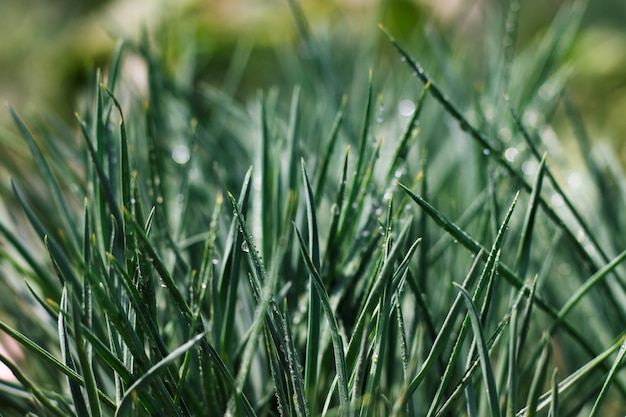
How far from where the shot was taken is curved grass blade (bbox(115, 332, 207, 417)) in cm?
18

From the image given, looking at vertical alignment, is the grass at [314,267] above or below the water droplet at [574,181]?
above

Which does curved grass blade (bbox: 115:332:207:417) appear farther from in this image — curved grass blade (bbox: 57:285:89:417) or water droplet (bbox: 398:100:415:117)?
water droplet (bbox: 398:100:415:117)

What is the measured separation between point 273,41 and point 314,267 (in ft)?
2.32

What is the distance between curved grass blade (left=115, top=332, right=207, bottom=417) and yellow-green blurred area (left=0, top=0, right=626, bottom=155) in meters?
0.36

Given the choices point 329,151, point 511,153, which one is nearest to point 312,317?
point 329,151

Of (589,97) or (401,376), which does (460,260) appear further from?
(589,97)

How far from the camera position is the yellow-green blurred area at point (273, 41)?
2.41 feet

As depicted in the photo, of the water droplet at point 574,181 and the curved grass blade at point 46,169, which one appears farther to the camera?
the water droplet at point 574,181

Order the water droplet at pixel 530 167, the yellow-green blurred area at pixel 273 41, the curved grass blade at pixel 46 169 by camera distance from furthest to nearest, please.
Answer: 1. the yellow-green blurred area at pixel 273 41
2. the water droplet at pixel 530 167
3. the curved grass blade at pixel 46 169

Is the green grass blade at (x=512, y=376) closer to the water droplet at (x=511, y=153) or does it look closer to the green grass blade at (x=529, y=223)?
the green grass blade at (x=529, y=223)

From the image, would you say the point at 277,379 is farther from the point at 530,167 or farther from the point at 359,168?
the point at 530,167

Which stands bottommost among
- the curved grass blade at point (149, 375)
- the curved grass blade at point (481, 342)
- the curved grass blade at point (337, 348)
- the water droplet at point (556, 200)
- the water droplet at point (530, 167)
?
the water droplet at point (556, 200)

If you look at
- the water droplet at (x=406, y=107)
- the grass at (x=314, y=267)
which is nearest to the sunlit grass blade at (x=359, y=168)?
the grass at (x=314, y=267)

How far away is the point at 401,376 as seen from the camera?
0.94ft
